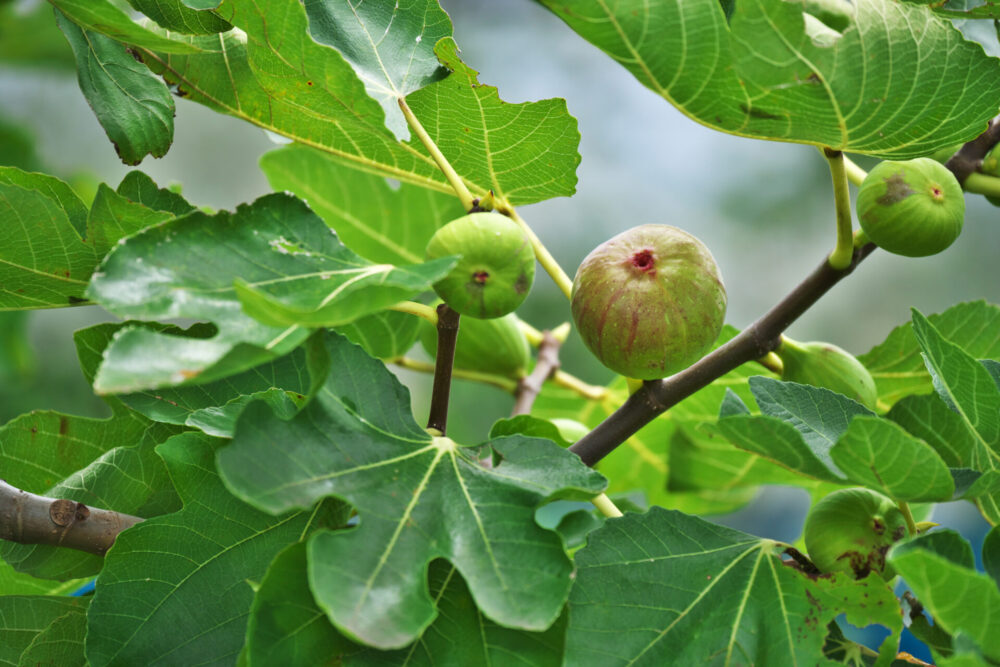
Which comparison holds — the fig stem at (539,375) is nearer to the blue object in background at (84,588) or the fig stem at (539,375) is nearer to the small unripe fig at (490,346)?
the small unripe fig at (490,346)

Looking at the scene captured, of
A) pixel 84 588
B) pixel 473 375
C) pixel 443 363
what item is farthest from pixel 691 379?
pixel 84 588

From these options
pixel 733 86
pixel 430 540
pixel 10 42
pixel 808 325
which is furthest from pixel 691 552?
pixel 808 325

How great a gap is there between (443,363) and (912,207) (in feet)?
1.13

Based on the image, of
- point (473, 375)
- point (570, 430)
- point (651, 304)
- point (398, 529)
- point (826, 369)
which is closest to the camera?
point (398, 529)

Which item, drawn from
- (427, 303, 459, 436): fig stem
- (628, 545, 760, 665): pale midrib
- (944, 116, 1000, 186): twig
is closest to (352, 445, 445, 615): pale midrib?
(427, 303, 459, 436): fig stem

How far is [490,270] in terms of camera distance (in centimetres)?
57

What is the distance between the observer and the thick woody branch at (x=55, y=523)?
618mm

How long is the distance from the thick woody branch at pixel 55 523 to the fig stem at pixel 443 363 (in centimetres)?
24

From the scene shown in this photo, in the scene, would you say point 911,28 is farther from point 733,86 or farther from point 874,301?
point 874,301

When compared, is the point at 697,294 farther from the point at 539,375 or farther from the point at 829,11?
the point at 539,375

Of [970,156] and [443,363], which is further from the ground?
[970,156]

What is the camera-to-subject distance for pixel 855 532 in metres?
0.64

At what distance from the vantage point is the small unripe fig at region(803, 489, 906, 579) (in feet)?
2.06

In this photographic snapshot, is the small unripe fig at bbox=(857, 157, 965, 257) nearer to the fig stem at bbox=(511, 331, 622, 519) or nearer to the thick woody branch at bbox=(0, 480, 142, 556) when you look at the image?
the fig stem at bbox=(511, 331, 622, 519)
